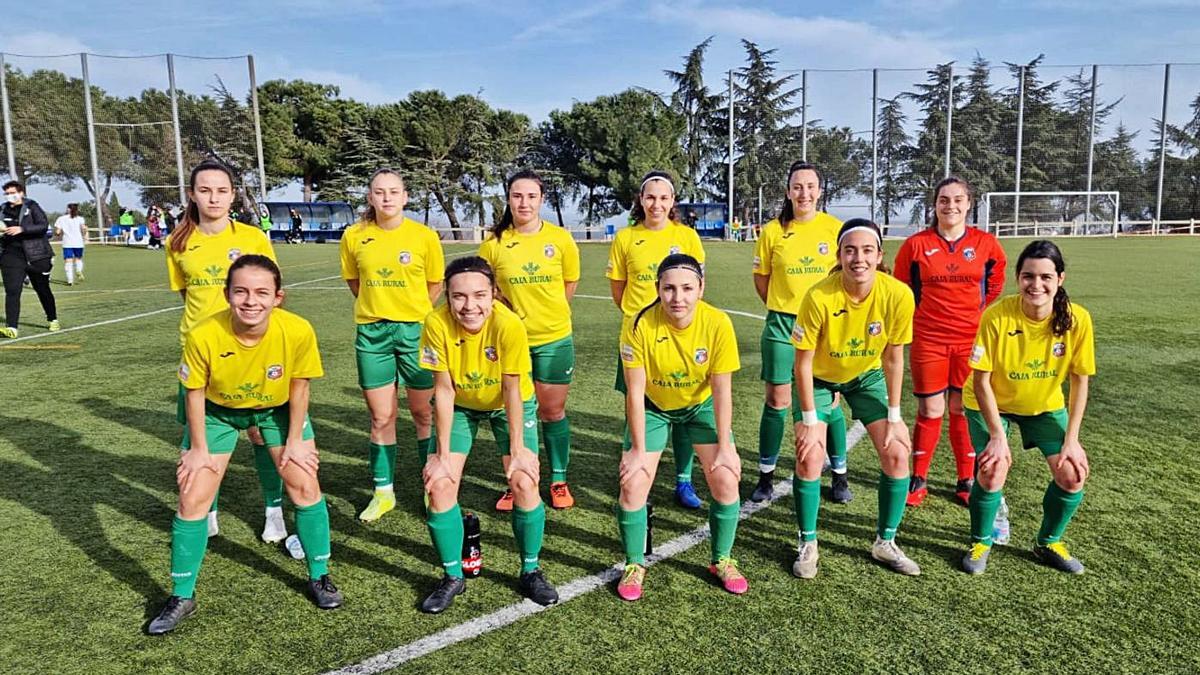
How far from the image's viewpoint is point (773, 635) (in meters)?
3.46

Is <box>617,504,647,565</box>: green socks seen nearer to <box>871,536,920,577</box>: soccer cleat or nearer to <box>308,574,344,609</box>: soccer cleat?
<box>871,536,920,577</box>: soccer cleat

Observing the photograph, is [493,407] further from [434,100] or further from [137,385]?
[434,100]

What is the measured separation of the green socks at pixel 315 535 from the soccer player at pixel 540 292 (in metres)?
1.35

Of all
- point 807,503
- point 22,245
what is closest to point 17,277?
point 22,245

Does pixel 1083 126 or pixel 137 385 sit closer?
pixel 137 385

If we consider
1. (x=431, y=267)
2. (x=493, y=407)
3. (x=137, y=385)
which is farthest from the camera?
(x=137, y=385)

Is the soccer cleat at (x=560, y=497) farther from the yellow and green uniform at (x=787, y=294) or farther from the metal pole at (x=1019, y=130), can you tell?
the metal pole at (x=1019, y=130)

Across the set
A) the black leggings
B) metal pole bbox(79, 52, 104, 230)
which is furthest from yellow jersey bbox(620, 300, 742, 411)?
metal pole bbox(79, 52, 104, 230)

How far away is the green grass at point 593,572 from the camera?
3.33m

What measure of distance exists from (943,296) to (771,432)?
1.36 m

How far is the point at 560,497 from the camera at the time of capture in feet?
16.5

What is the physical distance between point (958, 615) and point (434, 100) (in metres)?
52.3

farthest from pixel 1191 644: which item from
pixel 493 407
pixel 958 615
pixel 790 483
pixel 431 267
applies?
pixel 431 267

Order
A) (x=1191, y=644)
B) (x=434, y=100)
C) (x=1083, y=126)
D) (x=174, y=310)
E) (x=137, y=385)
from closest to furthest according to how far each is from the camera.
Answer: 1. (x=1191, y=644)
2. (x=137, y=385)
3. (x=174, y=310)
4. (x=1083, y=126)
5. (x=434, y=100)
